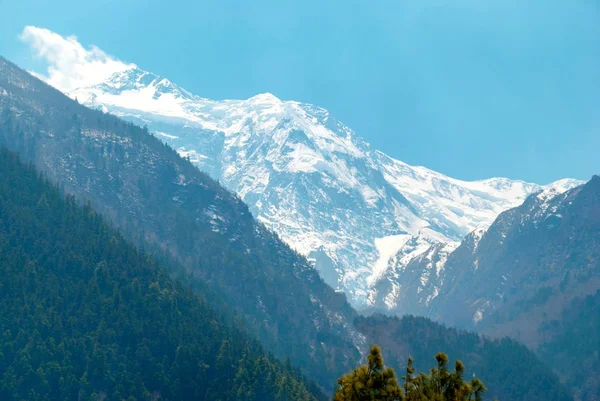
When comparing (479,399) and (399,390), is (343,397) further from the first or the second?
(479,399)

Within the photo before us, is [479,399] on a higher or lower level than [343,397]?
higher

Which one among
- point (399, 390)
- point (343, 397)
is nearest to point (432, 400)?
point (399, 390)

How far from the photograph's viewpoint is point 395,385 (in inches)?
2509

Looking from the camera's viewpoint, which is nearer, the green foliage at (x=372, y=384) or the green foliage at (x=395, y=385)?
the green foliage at (x=395, y=385)

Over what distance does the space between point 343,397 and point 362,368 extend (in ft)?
9.51

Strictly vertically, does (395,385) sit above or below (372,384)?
above

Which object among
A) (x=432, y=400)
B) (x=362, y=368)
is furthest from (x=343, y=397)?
(x=432, y=400)

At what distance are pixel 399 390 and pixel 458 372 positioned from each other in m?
5.10

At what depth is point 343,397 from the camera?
64.6m

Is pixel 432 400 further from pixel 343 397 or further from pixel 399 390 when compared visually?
pixel 343 397

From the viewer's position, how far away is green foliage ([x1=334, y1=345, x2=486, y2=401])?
63.3 metres

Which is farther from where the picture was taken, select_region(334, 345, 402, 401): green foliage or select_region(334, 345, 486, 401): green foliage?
select_region(334, 345, 402, 401): green foliage

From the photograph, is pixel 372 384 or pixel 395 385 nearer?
pixel 395 385

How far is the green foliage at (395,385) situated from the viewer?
2491 inches
